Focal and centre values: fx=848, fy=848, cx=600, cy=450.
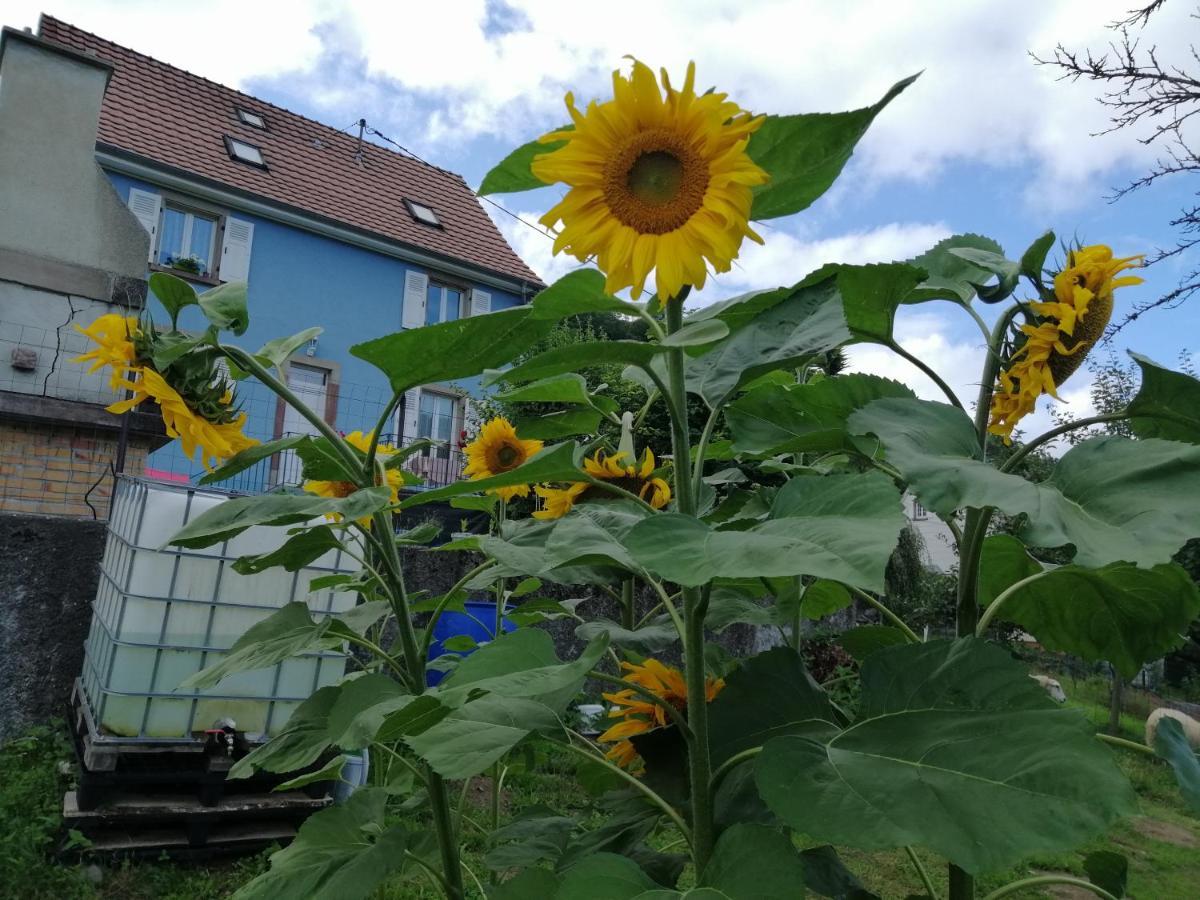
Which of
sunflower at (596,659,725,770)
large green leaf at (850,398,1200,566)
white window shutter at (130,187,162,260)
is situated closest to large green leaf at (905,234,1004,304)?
large green leaf at (850,398,1200,566)

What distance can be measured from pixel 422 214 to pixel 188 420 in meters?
13.6

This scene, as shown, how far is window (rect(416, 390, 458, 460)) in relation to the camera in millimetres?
12125

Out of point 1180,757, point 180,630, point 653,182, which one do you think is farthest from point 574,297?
point 180,630

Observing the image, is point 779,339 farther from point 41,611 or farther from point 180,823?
point 41,611

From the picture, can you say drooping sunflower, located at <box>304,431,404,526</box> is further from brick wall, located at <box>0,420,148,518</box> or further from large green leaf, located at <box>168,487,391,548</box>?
brick wall, located at <box>0,420,148,518</box>

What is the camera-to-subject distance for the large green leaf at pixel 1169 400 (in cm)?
70

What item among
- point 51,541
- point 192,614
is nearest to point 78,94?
point 51,541

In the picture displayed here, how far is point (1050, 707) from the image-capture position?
23.4 inches

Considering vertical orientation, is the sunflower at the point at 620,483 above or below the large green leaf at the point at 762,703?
above

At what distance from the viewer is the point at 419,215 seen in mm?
13727

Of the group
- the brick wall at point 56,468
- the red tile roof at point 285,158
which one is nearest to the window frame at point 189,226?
the red tile roof at point 285,158

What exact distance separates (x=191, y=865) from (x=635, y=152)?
2.71 metres

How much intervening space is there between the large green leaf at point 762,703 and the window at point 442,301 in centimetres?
1258

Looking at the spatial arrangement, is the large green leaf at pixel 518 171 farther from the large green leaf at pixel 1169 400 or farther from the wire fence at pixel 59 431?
the wire fence at pixel 59 431
